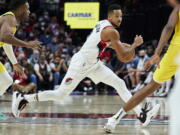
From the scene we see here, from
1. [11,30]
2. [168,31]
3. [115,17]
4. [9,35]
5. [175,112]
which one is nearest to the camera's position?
[175,112]

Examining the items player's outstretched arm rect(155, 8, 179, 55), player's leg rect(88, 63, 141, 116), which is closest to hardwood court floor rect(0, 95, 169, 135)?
player's leg rect(88, 63, 141, 116)

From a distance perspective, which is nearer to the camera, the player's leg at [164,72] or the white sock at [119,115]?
the player's leg at [164,72]

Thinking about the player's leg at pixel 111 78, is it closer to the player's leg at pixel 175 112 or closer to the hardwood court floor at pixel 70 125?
the hardwood court floor at pixel 70 125

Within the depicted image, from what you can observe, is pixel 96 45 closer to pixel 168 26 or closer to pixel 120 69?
pixel 168 26

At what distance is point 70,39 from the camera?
61.9ft

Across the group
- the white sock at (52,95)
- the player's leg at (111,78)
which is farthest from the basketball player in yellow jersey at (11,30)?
the player's leg at (111,78)

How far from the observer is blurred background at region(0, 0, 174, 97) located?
14.6 meters

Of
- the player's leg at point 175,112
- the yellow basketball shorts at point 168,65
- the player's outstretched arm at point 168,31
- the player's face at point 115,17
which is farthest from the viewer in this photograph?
the player's face at point 115,17

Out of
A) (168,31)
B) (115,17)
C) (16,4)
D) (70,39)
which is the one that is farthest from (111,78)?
(70,39)

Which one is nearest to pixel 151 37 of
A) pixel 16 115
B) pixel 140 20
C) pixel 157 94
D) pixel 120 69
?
pixel 140 20

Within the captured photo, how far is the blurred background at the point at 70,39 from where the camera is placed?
14.6 meters

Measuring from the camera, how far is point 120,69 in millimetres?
15555

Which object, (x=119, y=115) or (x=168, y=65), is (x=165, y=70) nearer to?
(x=168, y=65)

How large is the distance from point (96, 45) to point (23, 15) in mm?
1159
